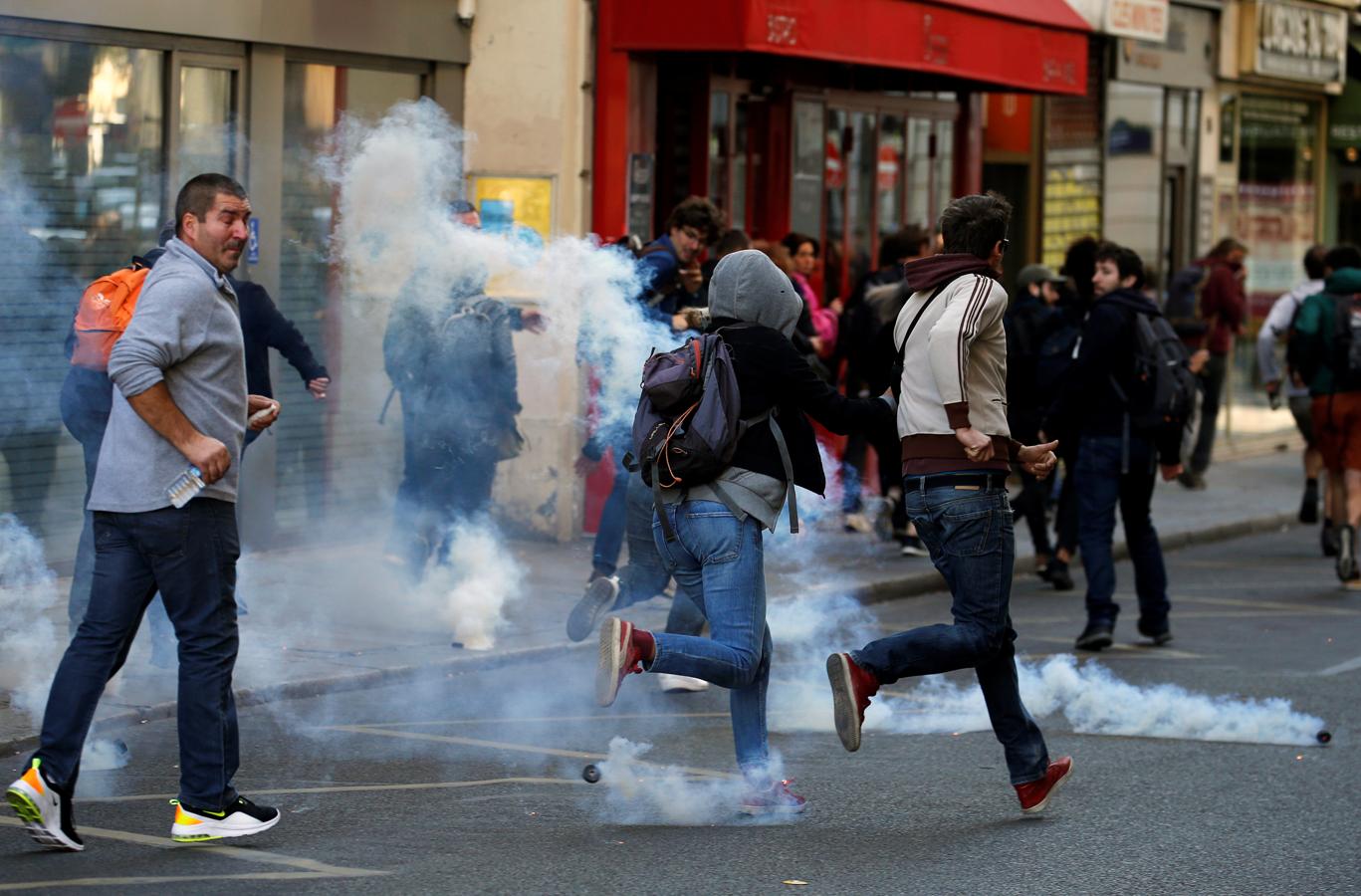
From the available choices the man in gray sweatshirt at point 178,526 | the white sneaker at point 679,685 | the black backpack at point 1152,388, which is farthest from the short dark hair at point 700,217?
the man in gray sweatshirt at point 178,526

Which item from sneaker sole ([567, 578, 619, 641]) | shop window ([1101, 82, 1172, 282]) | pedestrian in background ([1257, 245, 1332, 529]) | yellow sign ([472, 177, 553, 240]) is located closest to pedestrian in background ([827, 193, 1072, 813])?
sneaker sole ([567, 578, 619, 641])

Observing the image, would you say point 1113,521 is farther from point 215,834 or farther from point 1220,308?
point 1220,308

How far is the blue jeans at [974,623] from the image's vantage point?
585cm

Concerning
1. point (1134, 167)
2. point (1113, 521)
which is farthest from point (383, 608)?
point (1134, 167)

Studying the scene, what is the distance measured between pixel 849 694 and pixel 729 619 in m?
0.42

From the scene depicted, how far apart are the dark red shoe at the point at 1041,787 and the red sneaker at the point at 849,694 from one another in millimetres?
562

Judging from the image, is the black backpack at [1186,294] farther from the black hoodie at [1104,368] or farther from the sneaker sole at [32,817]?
the sneaker sole at [32,817]

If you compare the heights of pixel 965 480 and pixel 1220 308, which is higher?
pixel 1220 308

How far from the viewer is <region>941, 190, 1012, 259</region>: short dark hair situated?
19.6 ft

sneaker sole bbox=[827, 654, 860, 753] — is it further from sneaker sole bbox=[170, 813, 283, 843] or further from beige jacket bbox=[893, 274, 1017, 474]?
sneaker sole bbox=[170, 813, 283, 843]

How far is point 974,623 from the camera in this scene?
231 inches

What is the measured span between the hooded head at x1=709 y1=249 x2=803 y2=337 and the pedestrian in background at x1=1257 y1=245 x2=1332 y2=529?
7.60m

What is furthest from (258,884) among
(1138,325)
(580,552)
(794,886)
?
(580,552)

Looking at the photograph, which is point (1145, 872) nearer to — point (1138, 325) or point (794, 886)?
point (794, 886)
